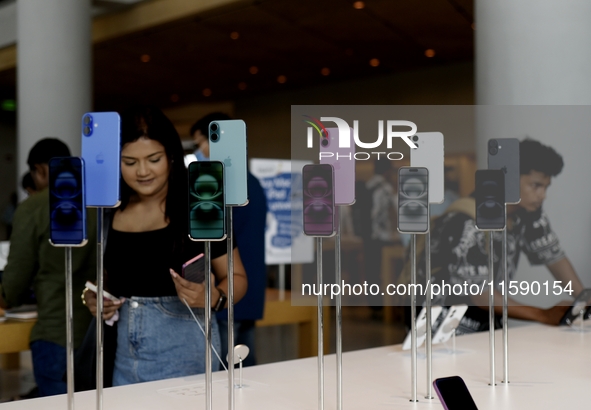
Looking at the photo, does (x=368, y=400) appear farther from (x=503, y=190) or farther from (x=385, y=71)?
(x=385, y=71)

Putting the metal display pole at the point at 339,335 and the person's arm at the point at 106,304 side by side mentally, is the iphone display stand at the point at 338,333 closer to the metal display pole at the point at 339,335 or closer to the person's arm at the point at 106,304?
the metal display pole at the point at 339,335

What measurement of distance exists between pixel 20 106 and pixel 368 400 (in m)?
4.86

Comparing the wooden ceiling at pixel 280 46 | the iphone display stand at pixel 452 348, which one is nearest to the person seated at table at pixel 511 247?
the iphone display stand at pixel 452 348

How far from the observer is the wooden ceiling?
6086 mm

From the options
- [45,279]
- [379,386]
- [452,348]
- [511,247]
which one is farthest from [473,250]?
[45,279]

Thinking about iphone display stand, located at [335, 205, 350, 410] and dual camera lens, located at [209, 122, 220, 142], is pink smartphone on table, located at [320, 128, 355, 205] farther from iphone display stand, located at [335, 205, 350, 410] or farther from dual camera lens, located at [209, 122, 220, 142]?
dual camera lens, located at [209, 122, 220, 142]

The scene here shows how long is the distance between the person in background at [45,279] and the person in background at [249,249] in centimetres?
63

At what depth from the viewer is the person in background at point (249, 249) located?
2910mm

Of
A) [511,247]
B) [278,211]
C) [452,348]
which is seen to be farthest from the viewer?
[278,211]

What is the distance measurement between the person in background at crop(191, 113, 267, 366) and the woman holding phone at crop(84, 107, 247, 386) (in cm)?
97

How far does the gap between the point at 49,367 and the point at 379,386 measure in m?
1.43

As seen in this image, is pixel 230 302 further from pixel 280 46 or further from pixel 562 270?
pixel 280 46

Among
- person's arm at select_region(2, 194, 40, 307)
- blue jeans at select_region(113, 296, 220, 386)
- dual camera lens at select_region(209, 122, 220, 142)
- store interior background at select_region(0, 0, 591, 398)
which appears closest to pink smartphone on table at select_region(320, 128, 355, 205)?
dual camera lens at select_region(209, 122, 220, 142)

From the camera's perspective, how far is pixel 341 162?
4.66ft
